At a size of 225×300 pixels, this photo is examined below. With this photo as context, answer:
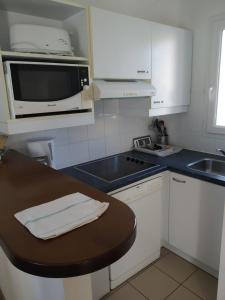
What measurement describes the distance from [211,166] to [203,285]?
0.98 m

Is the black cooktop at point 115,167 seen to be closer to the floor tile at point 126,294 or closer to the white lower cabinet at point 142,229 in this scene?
the white lower cabinet at point 142,229

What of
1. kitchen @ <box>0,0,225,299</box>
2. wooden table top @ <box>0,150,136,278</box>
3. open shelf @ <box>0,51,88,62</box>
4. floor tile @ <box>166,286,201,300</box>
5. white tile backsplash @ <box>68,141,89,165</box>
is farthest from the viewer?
white tile backsplash @ <box>68,141,89,165</box>

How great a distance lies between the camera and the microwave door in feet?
3.87

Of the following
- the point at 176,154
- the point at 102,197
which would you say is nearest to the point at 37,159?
the point at 102,197

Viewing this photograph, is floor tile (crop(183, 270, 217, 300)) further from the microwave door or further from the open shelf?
the open shelf

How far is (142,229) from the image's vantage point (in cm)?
180

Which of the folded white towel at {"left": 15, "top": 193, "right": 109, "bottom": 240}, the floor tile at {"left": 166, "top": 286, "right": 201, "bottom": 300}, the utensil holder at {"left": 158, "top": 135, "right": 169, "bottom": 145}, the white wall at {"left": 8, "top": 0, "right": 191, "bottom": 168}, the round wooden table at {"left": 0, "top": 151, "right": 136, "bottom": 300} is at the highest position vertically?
the white wall at {"left": 8, "top": 0, "right": 191, "bottom": 168}

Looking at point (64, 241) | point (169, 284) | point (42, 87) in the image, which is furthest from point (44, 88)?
point (169, 284)

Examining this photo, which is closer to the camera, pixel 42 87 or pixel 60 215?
pixel 60 215

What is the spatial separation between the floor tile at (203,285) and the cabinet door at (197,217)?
113 millimetres

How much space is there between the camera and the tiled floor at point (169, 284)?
1.68 metres

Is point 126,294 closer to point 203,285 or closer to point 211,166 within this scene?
point 203,285

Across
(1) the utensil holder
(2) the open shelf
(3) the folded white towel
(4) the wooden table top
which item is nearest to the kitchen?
(2) the open shelf

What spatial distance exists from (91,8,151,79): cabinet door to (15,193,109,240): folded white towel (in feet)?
3.02
